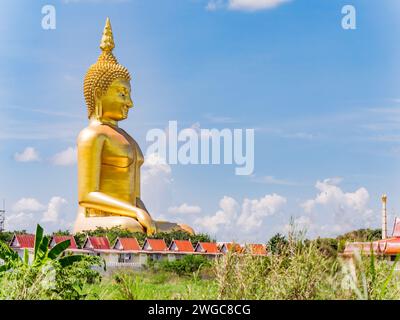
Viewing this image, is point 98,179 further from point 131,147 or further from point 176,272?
point 176,272

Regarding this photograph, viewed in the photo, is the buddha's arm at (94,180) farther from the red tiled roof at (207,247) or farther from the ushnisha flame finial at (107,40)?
the ushnisha flame finial at (107,40)

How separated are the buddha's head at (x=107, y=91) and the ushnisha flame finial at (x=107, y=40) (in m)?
0.56

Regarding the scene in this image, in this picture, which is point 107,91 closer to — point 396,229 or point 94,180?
point 94,180

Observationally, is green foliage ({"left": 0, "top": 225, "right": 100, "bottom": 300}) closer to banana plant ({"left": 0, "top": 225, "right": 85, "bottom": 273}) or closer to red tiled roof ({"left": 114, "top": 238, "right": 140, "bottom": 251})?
banana plant ({"left": 0, "top": 225, "right": 85, "bottom": 273})

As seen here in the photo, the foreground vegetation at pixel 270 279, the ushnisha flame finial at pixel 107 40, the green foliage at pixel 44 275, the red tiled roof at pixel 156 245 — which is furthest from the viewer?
the ushnisha flame finial at pixel 107 40

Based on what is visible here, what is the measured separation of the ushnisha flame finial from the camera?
1942 cm

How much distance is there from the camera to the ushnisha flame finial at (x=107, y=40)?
19.4 meters

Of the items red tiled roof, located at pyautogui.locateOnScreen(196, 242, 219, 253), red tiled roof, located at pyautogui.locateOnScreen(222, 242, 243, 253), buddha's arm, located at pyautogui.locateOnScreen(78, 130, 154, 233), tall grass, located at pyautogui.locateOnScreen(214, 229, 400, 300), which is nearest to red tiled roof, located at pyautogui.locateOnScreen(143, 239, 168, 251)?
red tiled roof, located at pyautogui.locateOnScreen(196, 242, 219, 253)

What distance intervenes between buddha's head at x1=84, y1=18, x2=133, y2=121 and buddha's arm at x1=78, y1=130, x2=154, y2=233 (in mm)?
794

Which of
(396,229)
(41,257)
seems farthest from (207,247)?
(41,257)

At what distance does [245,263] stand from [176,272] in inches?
280

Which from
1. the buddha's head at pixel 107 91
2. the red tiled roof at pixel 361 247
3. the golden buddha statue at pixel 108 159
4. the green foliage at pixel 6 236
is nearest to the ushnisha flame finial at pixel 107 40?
the golden buddha statue at pixel 108 159
